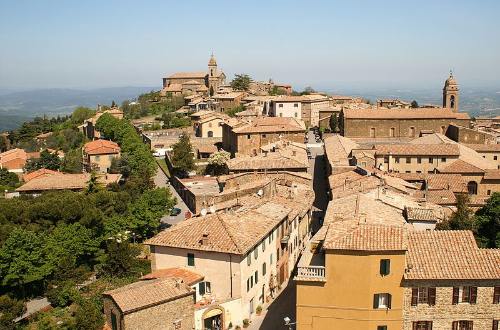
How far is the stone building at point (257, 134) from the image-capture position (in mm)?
66812

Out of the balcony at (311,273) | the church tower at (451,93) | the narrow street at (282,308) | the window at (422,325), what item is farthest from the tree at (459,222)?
the church tower at (451,93)

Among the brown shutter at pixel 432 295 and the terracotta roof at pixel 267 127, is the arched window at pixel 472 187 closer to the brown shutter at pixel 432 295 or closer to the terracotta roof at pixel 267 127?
the terracotta roof at pixel 267 127

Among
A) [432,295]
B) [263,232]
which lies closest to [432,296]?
[432,295]

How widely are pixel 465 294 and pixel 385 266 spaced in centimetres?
396

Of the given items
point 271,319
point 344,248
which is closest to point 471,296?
point 344,248

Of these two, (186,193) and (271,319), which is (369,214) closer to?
(271,319)

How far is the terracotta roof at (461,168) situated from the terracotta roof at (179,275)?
32.7 meters

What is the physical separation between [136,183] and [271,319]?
31.2m

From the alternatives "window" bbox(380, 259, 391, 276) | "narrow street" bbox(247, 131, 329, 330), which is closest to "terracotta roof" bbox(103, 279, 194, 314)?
"narrow street" bbox(247, 131, 329, 330)

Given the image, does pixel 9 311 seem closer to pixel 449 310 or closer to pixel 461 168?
pixel 449 310

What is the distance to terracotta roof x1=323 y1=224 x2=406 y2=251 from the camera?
22938 mm

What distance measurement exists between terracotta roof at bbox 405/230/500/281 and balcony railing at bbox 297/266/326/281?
3.74 metres

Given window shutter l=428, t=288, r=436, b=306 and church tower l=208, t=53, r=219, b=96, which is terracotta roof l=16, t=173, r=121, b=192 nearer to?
window shutter l=428, t=288, r=436, b=306

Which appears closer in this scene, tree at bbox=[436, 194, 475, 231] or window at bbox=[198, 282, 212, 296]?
window at bbox=[198, 282, 212, 296]
